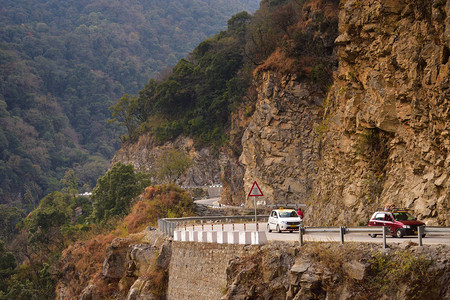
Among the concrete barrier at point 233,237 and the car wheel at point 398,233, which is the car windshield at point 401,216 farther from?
the concrete barrier at point 233,237

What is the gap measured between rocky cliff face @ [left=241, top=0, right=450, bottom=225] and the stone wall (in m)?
7.53

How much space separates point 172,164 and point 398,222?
5728 cm

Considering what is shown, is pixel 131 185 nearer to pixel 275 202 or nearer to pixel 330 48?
pixel 275 202

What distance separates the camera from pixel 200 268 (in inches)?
896

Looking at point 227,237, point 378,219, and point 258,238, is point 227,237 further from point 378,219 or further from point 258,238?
point 378,219

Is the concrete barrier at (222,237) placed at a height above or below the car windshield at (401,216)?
below

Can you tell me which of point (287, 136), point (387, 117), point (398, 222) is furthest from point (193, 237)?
point (287, 136)

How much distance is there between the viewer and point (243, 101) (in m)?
65.6

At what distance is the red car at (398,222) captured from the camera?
19.2 metres

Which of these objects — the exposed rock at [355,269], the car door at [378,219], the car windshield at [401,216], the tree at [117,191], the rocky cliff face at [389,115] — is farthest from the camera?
the tree at [117,191]

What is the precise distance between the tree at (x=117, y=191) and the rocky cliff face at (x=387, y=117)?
28.0m

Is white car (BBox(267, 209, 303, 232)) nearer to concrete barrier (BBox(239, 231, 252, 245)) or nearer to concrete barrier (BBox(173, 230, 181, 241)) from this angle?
concrete barrier (BBox(173, 230, 181, 241))

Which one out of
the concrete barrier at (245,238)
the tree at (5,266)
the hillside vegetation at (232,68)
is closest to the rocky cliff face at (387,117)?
the hillside vegetation at (232,68)

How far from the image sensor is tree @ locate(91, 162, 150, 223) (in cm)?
5931
